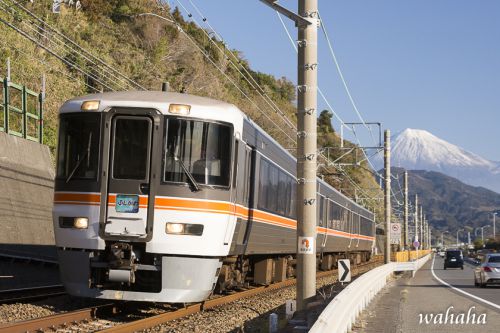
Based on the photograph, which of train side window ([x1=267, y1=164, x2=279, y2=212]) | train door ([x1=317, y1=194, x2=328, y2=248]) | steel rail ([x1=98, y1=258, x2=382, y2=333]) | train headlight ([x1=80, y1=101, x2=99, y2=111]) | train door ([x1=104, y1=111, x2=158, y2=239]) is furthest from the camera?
train door ([x1=317, y1=194, x2=328, y2=248])

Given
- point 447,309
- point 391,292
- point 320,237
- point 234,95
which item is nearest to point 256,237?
point 447,309

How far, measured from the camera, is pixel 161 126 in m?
12.6

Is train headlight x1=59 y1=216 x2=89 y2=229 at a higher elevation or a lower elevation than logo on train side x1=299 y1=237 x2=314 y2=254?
higher

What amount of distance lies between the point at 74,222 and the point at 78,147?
125 centimetres

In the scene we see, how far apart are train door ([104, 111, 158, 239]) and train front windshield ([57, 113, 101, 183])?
0.27 m

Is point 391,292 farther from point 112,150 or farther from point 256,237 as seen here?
point 112,150

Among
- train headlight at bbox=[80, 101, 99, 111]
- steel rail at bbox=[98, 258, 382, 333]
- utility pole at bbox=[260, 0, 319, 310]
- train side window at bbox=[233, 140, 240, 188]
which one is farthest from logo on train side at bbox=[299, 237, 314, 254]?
train headlight at bbox=[80, 101, 99, 111]

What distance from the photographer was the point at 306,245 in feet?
43.2

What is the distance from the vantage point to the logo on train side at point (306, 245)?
43.1 feet

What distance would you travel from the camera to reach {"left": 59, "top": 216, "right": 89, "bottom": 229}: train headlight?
12.3 m

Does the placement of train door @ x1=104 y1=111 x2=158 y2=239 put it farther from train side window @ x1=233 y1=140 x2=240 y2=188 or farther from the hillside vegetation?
the hillside vegetation

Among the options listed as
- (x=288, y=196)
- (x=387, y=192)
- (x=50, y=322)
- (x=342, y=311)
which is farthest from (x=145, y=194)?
(x=387, y=192)

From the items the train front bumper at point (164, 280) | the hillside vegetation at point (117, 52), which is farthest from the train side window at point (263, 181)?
the hillside vegetation at point (117, 52)

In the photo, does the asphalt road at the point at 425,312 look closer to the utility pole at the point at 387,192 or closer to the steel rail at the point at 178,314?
the steel rail at the point at 178,314
